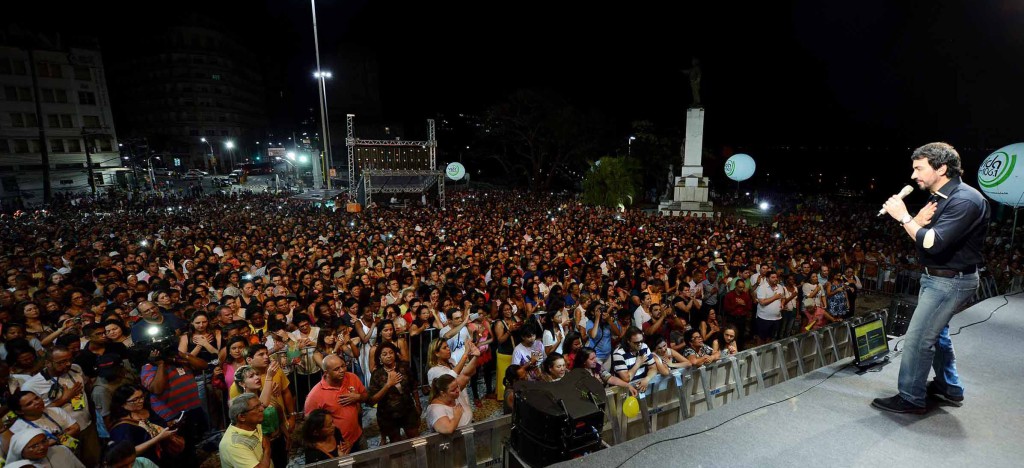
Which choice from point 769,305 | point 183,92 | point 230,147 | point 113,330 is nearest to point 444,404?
point 113,330

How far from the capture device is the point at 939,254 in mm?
2615

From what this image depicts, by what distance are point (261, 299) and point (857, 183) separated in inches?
1776

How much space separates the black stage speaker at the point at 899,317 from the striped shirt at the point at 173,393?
795 centimetres

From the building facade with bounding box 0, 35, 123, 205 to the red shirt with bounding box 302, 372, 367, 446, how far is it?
40.3m

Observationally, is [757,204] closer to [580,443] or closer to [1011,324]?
[1011,324]

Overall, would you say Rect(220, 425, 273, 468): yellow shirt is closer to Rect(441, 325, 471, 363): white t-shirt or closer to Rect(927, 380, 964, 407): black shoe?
Rect(441, 325, 471, 363): white t-shirt

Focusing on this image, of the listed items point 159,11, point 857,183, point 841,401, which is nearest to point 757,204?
point 857,183

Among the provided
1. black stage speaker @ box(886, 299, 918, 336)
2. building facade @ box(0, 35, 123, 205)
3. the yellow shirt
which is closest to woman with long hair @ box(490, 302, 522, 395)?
the yellow shirt

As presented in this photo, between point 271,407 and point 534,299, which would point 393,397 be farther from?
point 534,299

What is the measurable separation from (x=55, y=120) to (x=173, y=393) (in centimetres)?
4840

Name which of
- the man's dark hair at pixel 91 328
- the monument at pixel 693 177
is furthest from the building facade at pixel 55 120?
the monument at pixel 693 177

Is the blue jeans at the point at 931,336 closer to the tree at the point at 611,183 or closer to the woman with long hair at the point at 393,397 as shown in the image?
the woman with long hair at the point at 393,397

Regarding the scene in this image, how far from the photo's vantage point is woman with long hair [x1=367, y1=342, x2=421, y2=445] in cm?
393

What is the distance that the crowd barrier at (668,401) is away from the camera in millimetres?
3020
